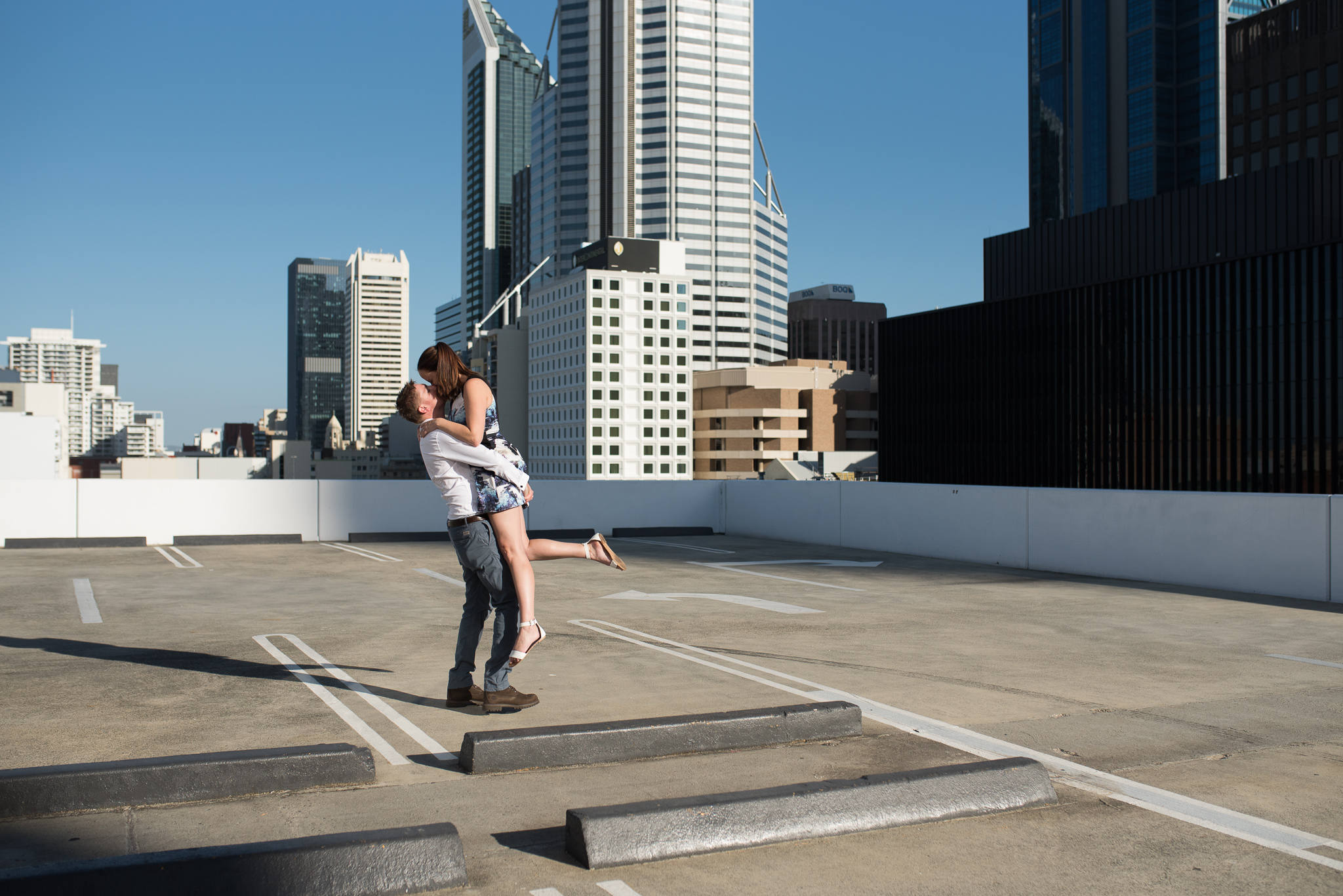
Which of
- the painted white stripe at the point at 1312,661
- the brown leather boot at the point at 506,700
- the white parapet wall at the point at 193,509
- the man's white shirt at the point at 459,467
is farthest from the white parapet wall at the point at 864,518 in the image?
the man's white shirt at the point at 459,467

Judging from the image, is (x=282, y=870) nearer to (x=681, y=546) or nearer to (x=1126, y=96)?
(x=681, y=546)

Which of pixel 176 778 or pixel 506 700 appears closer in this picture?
pixel 176 778

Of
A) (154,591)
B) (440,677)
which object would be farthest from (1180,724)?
(154,591)

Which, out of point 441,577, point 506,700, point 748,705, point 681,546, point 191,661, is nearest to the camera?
point 506,700

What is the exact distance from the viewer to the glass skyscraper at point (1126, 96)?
160 m

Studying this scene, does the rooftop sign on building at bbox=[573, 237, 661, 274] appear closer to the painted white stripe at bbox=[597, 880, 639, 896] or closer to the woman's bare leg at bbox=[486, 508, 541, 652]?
the woman's bare leg at bbox=[486, 508, 541, 652]

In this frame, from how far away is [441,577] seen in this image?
14258 millimetres

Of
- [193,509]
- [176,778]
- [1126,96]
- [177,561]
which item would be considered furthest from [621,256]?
[176,778]

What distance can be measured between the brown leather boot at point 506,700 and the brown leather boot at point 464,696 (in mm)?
71

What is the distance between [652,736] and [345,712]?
1.99 m

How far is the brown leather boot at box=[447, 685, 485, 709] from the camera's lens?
19.1 ft

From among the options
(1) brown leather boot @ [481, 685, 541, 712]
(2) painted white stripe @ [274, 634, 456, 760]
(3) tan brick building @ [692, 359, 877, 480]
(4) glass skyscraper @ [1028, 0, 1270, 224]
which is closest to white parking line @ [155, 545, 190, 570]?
(2) painted white stripe @ [274, 634, 456, 760]

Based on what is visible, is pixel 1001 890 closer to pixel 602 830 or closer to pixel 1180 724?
pixel 602 830

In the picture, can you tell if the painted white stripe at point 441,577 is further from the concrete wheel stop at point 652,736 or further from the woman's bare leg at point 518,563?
the concrete wheel stop at point 652,736
